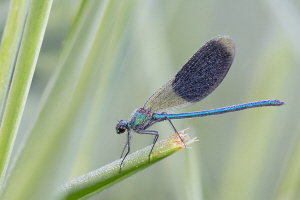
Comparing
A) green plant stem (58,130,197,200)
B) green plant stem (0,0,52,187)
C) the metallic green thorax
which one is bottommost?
green plant stem (58,130,197,200)

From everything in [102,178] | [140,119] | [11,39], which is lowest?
[102,178]

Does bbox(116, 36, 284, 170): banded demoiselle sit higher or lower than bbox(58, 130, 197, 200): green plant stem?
higher

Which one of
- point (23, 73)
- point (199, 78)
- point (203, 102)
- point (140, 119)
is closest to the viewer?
point (23, 73)

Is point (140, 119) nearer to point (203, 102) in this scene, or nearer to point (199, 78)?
point (199, 78)

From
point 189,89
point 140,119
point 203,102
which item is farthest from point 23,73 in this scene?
point 203,102

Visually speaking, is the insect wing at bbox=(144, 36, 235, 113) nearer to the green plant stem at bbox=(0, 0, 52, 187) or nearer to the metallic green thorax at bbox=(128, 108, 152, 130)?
the metallic green thorax at bbox=(128, 108, 152, 130)

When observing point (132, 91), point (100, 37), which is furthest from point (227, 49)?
point (100, 37)

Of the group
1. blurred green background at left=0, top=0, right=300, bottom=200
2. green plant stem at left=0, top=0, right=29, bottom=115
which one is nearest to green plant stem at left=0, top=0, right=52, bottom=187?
green plant stem at left=0, top=0, right=29, bottom=115
